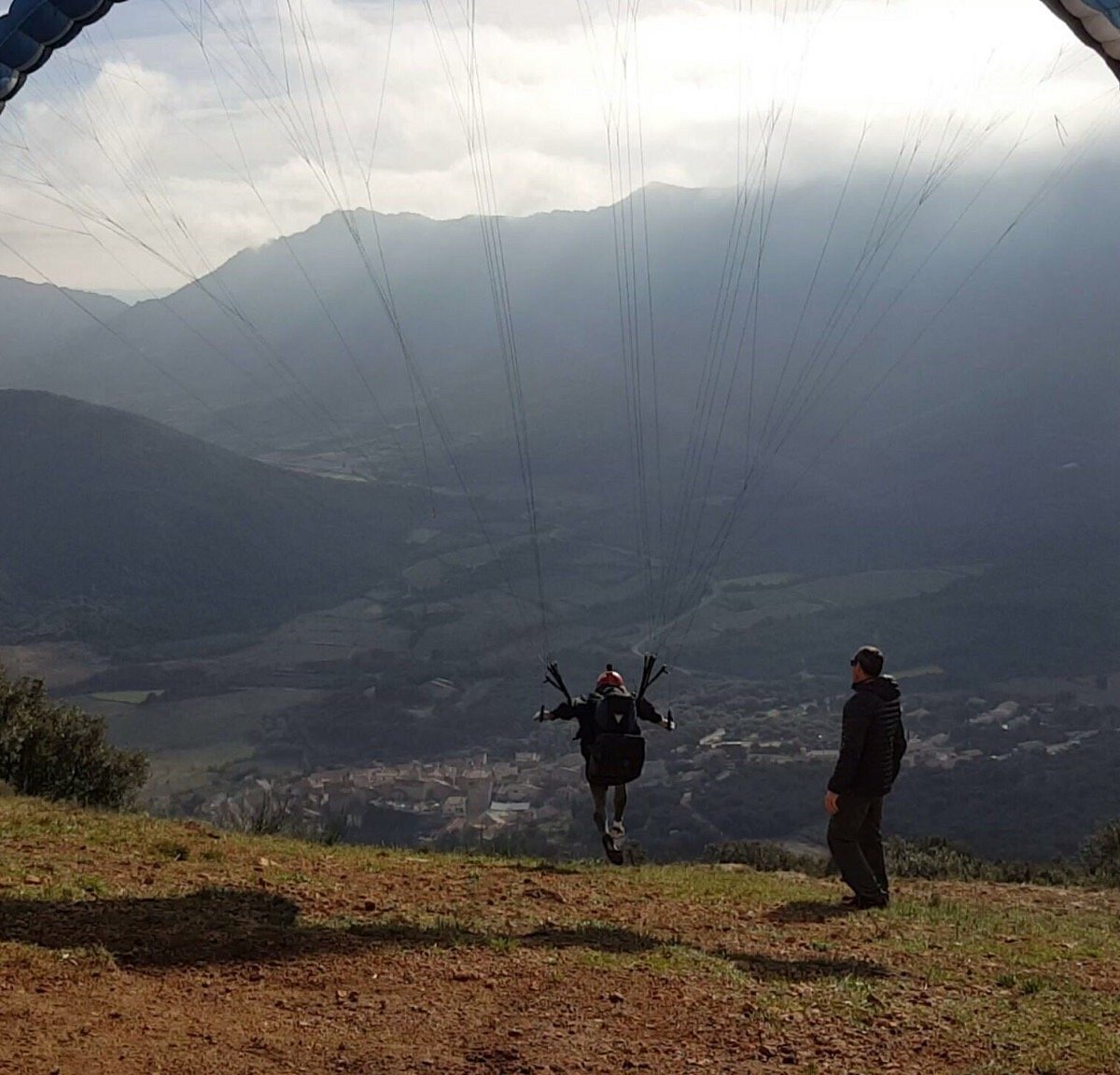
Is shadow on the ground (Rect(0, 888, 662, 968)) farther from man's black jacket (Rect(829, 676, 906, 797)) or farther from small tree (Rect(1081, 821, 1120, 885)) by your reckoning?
small tree (Rect(1081, 821, 1120, 885))

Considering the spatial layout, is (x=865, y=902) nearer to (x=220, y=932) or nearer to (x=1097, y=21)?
(x=220, y=932)

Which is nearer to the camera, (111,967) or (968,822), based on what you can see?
→ (111,967)

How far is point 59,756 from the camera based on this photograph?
683 inches

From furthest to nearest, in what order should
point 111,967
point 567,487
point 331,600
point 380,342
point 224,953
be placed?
point 380,342 < point 567,487 < point 331,600 < point 224,953 < point 111,967

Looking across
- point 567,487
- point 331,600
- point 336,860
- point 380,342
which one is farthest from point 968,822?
point 380,342

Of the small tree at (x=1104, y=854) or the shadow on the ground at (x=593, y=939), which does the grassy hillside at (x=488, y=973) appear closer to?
the shadow on the ground at (x=593, y=939)

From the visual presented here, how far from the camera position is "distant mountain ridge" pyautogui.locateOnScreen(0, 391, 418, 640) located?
286 feet

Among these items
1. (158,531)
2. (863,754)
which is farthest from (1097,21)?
(158,531)

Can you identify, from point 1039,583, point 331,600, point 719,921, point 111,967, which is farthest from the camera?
point 331,600

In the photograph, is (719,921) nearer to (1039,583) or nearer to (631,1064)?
(631,1064)

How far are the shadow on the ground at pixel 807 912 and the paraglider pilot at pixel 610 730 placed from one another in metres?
2.01

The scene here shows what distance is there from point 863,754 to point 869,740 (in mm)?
122

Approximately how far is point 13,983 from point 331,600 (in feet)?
281

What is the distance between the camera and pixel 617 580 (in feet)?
287
